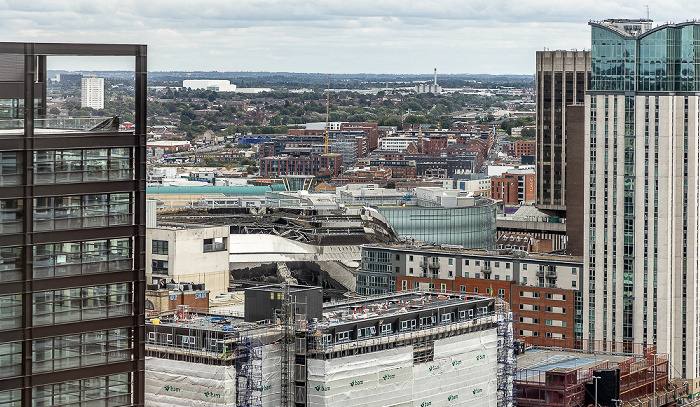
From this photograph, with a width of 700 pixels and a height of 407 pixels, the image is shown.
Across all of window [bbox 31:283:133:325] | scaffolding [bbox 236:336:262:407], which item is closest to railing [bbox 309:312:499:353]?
scaffolding [bbox 236:336:262:407]

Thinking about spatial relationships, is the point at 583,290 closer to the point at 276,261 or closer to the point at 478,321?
the point at 276,261

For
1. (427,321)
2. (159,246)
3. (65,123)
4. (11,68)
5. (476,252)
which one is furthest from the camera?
(476,252)

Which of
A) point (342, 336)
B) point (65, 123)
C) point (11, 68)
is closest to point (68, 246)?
point (65, 123)

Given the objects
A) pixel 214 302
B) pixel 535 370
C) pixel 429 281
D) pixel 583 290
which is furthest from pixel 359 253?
pixel 535 370

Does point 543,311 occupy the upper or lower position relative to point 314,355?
lower

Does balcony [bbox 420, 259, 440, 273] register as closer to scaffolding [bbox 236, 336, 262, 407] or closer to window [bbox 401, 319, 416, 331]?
window [bbox 401, 319, 416, 331]

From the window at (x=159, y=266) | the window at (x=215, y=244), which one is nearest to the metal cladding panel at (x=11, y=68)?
the window at (x=159, y=266)

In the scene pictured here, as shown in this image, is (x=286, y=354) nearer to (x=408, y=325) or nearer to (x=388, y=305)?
(x=408, y=325)
